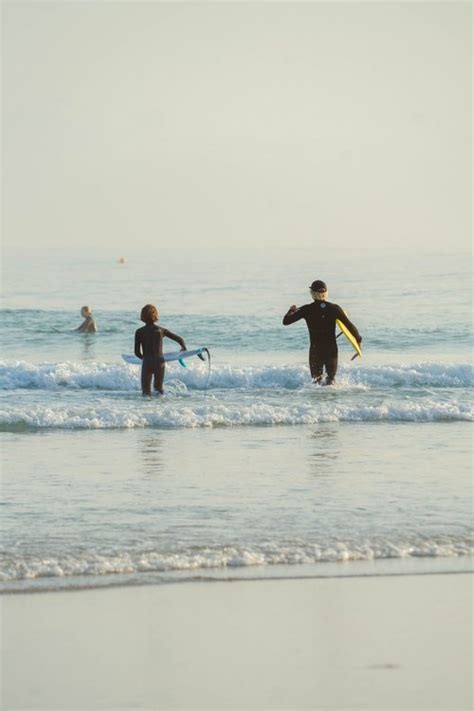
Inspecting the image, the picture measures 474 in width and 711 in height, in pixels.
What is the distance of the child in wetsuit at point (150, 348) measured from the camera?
56.5ft

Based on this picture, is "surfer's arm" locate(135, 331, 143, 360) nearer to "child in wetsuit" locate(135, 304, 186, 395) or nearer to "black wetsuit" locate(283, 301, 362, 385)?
"child in wetsuit" locate(135, 304, 186, 395)

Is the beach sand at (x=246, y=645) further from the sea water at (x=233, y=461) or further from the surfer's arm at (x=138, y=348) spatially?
the surfer's arm at (x=138, y=348)

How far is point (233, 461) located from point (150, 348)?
Answer: 16.2 ft

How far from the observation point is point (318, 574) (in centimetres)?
830

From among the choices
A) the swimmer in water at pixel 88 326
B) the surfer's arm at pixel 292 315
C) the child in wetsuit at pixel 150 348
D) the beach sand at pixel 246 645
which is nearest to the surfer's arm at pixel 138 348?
the child in wetsuit at pixel 150 348

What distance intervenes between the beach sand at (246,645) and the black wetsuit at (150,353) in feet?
30.8

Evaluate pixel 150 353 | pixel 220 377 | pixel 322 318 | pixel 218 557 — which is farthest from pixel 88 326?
pixel 218 557

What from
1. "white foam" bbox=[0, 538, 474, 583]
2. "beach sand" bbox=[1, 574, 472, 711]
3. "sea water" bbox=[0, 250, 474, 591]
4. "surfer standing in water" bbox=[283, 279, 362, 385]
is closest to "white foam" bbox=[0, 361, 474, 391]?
"sea water" bbox=[0, 250, 474, 591]

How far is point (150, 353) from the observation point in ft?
57.1

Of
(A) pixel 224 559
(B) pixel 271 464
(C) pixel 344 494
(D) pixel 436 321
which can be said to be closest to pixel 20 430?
(B) pixel 271 464

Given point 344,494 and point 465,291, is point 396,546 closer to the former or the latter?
point 344,494

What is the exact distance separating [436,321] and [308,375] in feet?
47.9

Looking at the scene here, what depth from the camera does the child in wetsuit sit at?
678 inches

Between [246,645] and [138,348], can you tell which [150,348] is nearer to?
[138,348]
